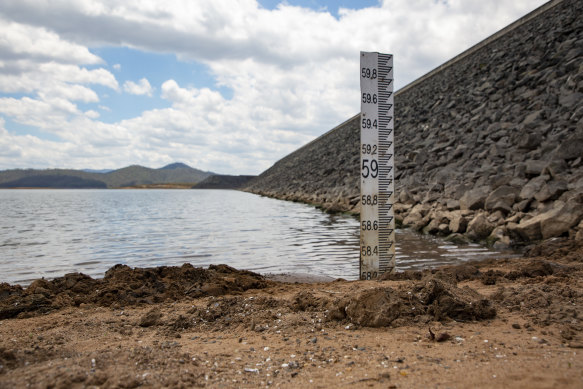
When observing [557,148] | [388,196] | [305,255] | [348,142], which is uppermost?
[348,142]

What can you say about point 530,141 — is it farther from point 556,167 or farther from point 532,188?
point 532,188

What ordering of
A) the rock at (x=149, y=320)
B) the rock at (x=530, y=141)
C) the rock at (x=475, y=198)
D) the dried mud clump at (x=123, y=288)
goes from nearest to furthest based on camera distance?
1. the rock at (x=149, y=320)
2. the dried mud clump at (x=123, y=288)
3. the rock at (x=475, y=198)
4. the rock at (x=530, y=141)

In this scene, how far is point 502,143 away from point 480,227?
428 centimetres

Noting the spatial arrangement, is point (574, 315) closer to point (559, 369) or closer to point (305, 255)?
point (559, 369)

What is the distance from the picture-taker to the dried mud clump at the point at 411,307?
3.46 metres

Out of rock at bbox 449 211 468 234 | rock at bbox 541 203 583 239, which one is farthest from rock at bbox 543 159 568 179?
rock at bbox 449 211 468 234

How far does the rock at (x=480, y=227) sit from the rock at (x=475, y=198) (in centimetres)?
79

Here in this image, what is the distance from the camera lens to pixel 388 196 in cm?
604

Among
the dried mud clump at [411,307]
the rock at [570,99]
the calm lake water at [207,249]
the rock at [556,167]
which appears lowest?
the calm lake water at [207,249]

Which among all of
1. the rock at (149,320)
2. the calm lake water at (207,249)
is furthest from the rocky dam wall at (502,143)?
the rock at (149,320)

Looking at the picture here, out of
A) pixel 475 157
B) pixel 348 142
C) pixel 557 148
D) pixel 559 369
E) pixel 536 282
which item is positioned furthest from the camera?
pixel 348 142

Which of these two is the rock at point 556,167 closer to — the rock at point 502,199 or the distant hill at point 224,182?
the rock at point 502,199

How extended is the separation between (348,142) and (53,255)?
87.7ft

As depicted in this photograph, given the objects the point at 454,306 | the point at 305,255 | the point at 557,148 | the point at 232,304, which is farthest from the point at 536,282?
the point at 557,148
